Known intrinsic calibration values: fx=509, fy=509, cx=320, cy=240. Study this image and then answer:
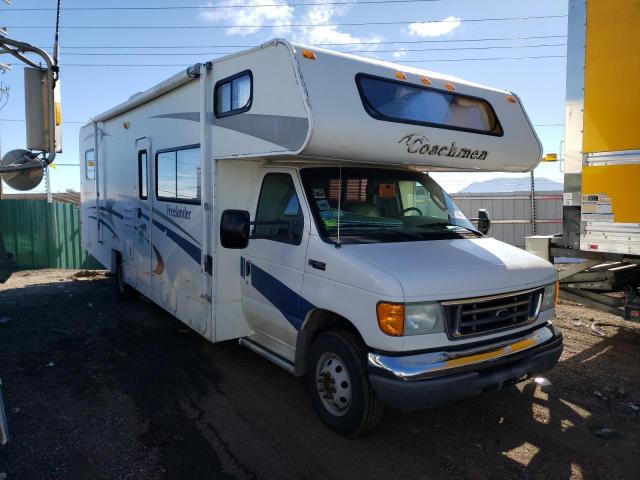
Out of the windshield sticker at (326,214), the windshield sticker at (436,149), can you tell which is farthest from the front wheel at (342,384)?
the windshield sticker at (436,149)

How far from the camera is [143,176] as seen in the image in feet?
22.4

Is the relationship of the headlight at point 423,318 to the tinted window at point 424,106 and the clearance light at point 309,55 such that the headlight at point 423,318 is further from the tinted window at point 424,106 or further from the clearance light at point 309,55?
the clearance light at point 309,55

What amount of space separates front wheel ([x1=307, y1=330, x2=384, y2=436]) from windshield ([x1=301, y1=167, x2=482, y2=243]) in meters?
0.82

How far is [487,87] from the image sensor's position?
509 centimetres

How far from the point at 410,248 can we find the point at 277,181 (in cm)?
143

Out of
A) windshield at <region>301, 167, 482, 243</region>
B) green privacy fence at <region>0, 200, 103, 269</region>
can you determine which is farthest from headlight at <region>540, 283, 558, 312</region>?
green privacy fence at <region>0, 200, 103, 269</region>

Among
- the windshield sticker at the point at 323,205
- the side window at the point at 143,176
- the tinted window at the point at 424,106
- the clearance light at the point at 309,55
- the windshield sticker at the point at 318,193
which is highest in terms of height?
the clearance light at the point at 309,55

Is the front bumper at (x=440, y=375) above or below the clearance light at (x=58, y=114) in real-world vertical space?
below

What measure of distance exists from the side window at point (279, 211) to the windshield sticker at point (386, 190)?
836 mm

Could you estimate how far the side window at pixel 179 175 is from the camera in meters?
5.26

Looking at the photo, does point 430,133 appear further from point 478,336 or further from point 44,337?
point 44,337

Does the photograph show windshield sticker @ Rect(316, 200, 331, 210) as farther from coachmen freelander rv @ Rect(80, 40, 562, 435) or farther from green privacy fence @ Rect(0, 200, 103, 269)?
green privacy fence @ Rect(0, 200, 103, 269)

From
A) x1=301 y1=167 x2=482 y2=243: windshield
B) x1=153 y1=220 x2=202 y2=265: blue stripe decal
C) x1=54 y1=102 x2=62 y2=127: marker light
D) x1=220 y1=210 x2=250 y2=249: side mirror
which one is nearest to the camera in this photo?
x1=54 y1=102 x2=62 y2=127: marker light

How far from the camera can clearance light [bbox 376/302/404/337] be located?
3.35 m
